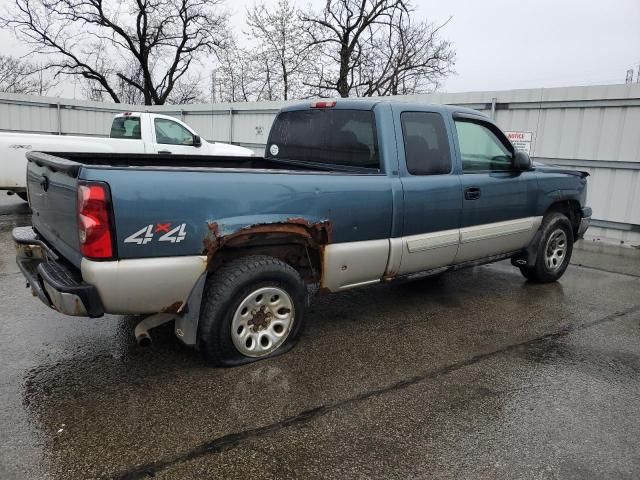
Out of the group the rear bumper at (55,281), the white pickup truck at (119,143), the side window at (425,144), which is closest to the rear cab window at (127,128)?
the white pickup truck at (119,143)

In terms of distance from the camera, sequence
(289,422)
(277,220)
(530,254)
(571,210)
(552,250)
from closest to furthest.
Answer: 1. (289,422)
2. (277,220)
3. (530,254)
4. (552,250)
5. (571,210)

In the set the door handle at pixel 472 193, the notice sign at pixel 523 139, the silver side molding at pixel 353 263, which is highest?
the notice sign at pixel 523 139

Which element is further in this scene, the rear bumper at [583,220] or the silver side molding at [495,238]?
the rear bumper at [583,220]

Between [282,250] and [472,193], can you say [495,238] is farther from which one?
[282,250]

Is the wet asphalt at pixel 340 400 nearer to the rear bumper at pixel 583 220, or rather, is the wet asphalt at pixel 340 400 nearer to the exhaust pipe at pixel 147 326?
the exhaust pipe at pixel 147 326

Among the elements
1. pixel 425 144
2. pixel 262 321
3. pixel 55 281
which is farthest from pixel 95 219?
pixel 425 144

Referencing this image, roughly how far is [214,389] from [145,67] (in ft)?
94.2

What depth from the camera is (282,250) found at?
3.86m

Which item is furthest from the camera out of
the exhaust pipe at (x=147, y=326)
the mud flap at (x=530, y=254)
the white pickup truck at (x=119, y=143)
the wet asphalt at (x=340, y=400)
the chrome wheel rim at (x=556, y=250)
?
the white pickup truck at (x=119, y=143)

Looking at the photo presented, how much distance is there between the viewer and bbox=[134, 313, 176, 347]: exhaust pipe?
3199mm

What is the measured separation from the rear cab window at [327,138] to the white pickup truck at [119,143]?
14.2ft

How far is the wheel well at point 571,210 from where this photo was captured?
6.08 m

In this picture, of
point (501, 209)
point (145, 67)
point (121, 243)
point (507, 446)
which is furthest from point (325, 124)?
point (145, 67)

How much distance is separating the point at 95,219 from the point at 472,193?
3.32 metres
